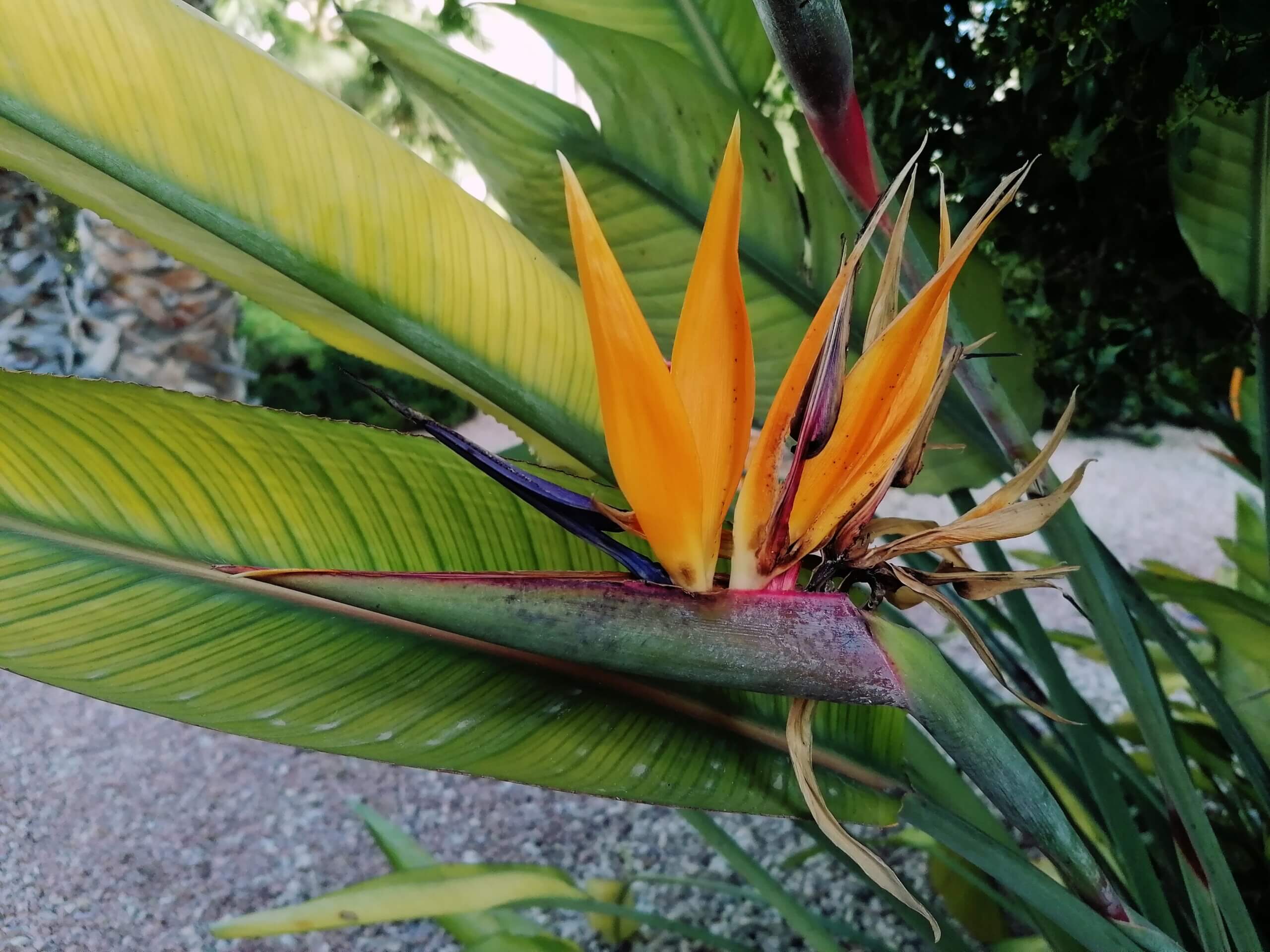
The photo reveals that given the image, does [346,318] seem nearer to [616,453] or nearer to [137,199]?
[137,199]

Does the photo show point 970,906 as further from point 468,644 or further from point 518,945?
point 468,644

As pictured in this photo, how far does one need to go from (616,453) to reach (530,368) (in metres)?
0.17

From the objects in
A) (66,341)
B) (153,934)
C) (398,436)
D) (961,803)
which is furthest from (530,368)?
(66,341)

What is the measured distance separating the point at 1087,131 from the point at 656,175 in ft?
0.86

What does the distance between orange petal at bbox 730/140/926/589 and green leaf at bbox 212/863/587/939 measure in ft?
1.38

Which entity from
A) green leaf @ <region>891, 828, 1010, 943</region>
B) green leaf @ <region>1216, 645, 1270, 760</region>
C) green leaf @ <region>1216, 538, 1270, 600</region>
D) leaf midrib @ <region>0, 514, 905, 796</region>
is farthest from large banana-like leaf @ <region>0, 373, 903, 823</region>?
green leaf @ <region>1216, 538, 1270, 600</region>

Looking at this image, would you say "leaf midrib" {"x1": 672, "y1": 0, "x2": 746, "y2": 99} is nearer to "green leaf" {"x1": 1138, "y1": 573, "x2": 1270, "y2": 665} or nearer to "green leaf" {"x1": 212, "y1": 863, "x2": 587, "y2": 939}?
"green leaf" {"x1": 1138, "y1": 573, "x2": 1270, "y2": 665}

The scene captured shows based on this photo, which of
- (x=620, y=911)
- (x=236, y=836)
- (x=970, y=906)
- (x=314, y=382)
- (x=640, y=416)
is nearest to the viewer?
(x=640, y=416)

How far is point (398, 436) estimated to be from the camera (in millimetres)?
323

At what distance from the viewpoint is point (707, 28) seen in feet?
1.78

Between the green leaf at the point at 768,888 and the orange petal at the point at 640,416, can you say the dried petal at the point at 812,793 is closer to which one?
the orange petal at the point at 640,416

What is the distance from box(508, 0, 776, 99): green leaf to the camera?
Result: 0.53m

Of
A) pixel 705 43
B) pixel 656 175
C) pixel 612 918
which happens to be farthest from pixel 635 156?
pixel 612 918

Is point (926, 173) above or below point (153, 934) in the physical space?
above
